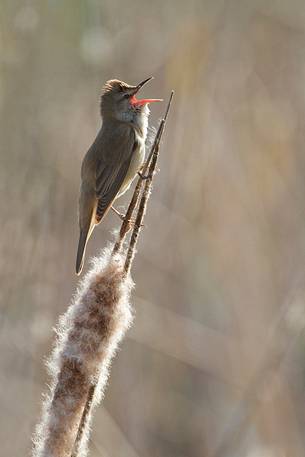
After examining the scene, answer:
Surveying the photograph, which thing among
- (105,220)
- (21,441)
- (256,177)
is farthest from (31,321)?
(256,177)

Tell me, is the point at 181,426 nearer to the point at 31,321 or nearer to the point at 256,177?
the point at 31,321

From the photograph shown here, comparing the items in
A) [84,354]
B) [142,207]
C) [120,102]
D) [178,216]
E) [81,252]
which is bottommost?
[84,354]

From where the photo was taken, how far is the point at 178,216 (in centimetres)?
347

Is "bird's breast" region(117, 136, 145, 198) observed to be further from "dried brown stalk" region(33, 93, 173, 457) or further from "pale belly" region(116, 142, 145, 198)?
"dried brown stalk" region(33, 93, 173, 457)

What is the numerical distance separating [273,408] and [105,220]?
1.30 m

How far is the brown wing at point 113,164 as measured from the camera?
2.95 metres

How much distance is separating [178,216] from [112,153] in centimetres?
49

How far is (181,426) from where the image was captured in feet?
11.7

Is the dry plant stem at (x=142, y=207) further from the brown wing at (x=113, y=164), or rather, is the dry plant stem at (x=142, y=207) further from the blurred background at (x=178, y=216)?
the blurred background at (x=178, y=216)

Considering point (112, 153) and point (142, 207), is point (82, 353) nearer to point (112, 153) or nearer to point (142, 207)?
point (142, 207)

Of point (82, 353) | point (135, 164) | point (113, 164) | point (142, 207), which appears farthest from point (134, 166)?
point (82, 353)

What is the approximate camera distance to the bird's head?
3.41 meters

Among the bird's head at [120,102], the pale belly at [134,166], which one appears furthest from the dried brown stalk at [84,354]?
the bird's head at [120,102]

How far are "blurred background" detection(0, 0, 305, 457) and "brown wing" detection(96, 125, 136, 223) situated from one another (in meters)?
0.21
